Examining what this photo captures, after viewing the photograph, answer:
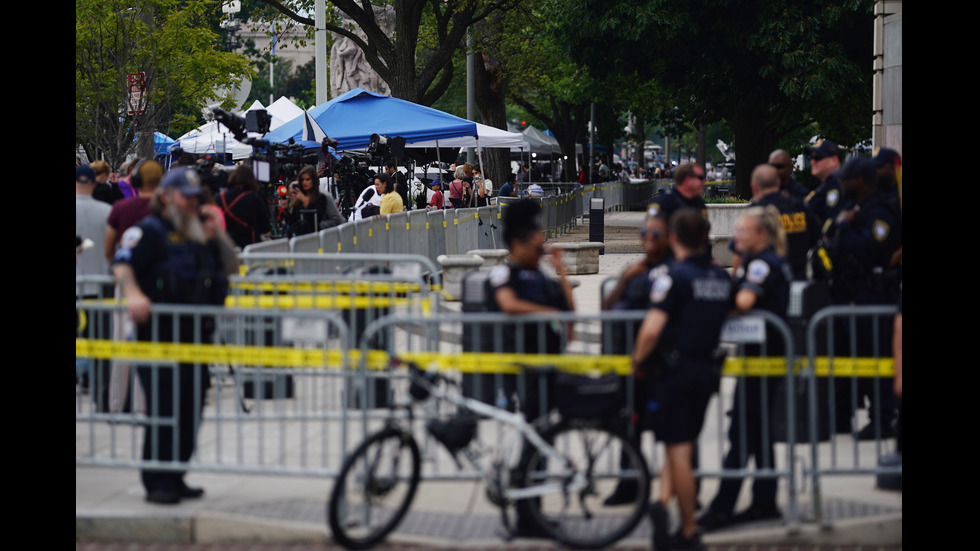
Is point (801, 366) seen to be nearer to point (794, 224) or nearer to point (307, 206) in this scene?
point (794, 224)

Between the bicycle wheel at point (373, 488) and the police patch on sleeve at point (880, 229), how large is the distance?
3.56 meters

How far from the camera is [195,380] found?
6.93m

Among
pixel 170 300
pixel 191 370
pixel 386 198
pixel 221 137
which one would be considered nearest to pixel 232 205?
pixel 170 300

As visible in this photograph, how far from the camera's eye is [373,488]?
20.5 ft

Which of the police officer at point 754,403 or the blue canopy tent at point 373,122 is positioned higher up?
the blue canopy tent at point 373,122

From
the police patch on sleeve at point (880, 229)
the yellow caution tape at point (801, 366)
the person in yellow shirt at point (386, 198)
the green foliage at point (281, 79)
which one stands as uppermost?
the green foliage at point (281, 79)

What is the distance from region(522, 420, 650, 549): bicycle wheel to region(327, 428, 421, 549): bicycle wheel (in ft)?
1.95

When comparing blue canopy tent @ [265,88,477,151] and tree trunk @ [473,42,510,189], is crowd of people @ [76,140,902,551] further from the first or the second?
tree trunk @ [473,42,510,189]

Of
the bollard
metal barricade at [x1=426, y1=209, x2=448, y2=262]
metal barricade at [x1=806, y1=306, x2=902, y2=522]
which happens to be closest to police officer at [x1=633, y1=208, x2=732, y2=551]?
metal barricade at [x1=806, y1=306, x2=902, y2=522]

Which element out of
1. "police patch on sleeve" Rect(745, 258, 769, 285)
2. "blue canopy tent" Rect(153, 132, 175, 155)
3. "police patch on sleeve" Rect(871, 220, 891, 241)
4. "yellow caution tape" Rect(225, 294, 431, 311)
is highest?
"blue canopy tent" Rect(153, 132, 175, 155)

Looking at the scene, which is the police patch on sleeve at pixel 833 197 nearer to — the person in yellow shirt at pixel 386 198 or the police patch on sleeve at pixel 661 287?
the police patch on sleeve at pixel 661 287

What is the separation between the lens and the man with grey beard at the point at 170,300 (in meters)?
6.86

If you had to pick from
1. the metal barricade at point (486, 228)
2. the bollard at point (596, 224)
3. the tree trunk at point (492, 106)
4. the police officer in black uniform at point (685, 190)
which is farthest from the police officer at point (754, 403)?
the tree trunk at point (492, 106)

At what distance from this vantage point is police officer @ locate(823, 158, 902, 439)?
8172 millimetres
